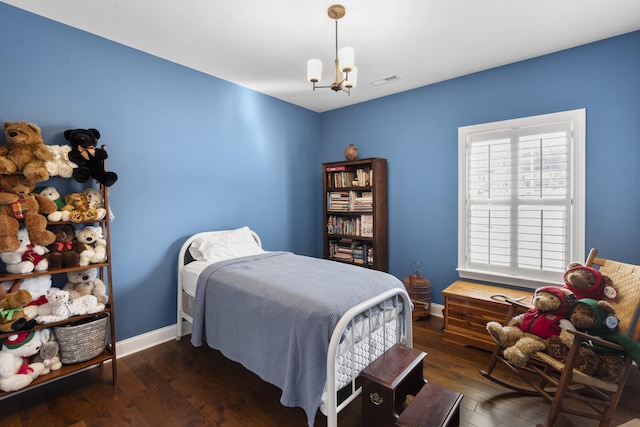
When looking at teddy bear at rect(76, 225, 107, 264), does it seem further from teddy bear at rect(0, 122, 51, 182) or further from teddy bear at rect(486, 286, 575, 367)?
teddy bear at rect(486, 286, 575, 367)

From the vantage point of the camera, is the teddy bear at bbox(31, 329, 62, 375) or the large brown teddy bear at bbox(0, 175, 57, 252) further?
the teddy bear at bbox(31, 329, 62, 375)

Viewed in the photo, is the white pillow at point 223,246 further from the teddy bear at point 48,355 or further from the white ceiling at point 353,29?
the white ceiling at point 353,29

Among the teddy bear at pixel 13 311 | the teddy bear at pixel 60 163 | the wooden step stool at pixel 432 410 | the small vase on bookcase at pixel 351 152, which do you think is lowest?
the wooden step stool at pixel 432 410

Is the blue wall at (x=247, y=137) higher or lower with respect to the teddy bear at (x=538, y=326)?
higher

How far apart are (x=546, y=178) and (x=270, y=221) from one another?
296 cm

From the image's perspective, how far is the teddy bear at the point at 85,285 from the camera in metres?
2.18

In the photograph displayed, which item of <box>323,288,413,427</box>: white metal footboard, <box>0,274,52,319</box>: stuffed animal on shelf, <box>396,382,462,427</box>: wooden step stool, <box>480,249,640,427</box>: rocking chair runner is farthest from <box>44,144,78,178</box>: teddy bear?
<box>480,249,640,427</box>: rocking chair runner

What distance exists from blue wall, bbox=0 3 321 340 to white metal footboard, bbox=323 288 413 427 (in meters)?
2.01

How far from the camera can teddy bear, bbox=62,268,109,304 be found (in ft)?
7.16

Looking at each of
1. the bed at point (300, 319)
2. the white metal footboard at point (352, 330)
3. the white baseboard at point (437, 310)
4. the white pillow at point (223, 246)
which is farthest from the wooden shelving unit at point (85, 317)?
the white baseboard at point (437, 310)

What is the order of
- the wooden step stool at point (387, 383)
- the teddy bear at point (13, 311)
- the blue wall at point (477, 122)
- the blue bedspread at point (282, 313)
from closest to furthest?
the wooden step stool at point (387, 383) < the blue bedspread at point (282, 313) < the teddy bear at point (13, 311) < the blue wall at point (477, 122)

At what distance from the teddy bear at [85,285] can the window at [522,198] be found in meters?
3.32

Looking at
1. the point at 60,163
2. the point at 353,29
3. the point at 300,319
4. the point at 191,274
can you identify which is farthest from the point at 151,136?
the point at 300,319

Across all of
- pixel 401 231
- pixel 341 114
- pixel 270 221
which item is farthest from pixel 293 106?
pixel 401 231
